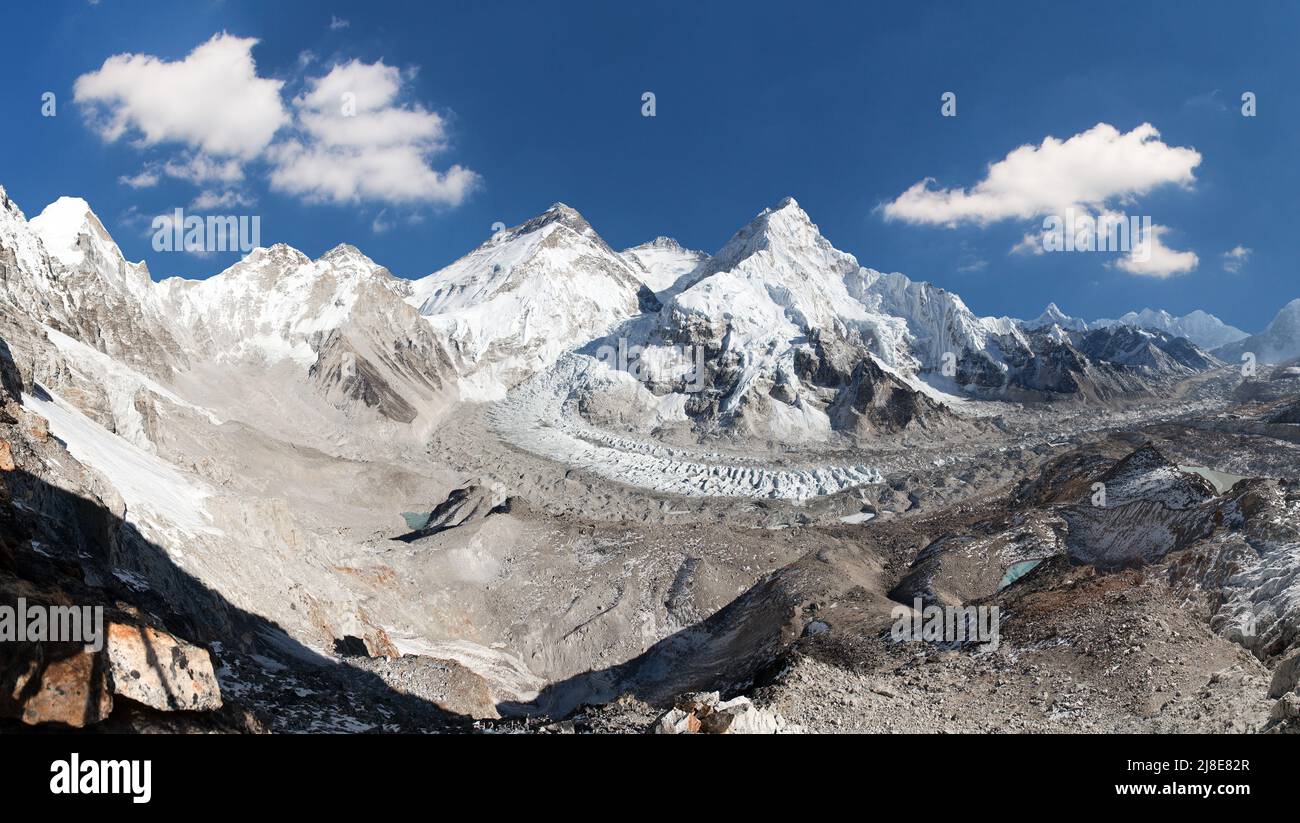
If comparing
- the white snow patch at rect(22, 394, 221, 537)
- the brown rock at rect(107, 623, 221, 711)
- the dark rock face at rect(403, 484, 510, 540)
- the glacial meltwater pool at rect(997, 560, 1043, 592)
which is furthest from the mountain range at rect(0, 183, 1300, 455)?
the glacial meltwater pool at rect(997, 560, 1043, 592)

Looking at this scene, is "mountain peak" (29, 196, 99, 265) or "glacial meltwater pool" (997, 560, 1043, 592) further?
"mountain peak" (29, 196, 99, 265)

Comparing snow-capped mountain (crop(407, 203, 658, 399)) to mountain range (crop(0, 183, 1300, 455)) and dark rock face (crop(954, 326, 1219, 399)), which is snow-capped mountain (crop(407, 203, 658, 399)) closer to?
mountain range (crop(0, 183, 1300, 455))

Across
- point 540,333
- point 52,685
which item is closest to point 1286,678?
point 52,685

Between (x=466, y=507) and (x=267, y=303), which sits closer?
(x=466, y=507)

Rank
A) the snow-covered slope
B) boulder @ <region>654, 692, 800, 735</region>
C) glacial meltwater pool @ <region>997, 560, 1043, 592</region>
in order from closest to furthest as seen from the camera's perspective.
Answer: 1. boulder @ <region>654, 692, 800, 735</region>
2. glacial meltwater pool @ <region>997, 560, 1043, 592</region>
3. the snow-covered slope

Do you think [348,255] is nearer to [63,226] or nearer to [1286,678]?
[63,226]

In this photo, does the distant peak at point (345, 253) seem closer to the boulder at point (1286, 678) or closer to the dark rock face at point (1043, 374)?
the dark rock face at point (1043, 374)

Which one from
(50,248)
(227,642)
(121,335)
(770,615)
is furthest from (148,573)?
(50,248)

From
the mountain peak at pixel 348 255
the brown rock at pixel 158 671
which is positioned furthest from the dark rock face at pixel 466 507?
the mountain peak at pixel 348 255
